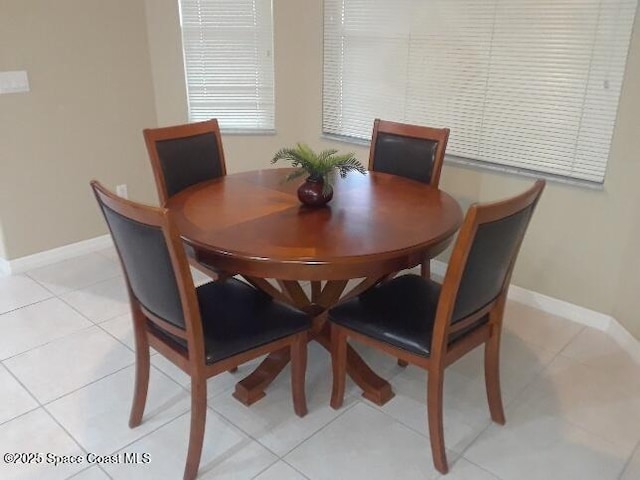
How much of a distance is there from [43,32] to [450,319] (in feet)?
9.34

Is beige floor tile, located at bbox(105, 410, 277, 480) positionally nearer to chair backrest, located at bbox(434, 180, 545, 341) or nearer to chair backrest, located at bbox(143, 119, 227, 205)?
chair backrest, located at bbox(434, 180, 545, 341)

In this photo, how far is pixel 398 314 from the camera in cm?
192

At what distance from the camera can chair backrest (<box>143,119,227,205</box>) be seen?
8.23ft

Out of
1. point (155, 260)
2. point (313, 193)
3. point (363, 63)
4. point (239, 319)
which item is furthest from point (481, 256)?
point (363, 63)

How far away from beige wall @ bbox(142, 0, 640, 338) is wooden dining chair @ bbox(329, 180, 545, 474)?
3.31 feet

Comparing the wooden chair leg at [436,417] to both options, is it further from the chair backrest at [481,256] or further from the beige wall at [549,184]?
the beige wall at [549,184]

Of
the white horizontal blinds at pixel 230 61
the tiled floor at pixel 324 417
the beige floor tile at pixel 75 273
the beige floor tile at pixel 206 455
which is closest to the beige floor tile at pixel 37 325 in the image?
the tiled floor at pixel 324 417

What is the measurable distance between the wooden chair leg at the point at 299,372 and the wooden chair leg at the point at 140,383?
0.53 m

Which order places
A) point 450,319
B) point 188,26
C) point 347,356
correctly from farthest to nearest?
point 188,26, point 347,356, point 450,319

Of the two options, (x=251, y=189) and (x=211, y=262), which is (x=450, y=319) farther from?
(x=251, y=189)

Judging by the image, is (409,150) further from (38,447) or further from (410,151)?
(38,447)

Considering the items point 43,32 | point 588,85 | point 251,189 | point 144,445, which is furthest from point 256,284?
point 43,32

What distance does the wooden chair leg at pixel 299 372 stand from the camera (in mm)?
1982

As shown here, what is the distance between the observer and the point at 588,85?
2.52 meters
